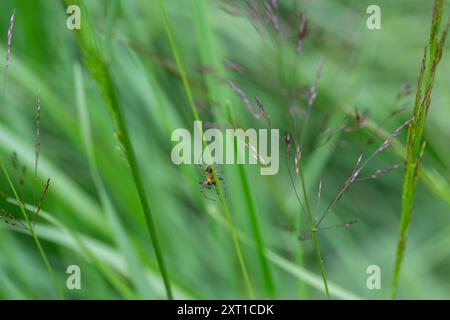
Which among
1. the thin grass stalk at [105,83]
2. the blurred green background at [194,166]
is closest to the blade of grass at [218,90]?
the blurred green background at [194,166]

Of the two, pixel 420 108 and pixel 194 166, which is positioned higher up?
pixel 194 166

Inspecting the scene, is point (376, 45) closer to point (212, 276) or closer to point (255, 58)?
point (255, 58)

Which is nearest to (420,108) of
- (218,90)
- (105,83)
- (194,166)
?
(105,83)

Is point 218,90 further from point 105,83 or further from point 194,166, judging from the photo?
point 105,83

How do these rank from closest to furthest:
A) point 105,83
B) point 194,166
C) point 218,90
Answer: point 105,83 → point 218,90 → point 194,166

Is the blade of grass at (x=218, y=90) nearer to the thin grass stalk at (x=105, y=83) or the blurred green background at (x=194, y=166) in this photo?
the blurred green background at (x=194, y=166)
